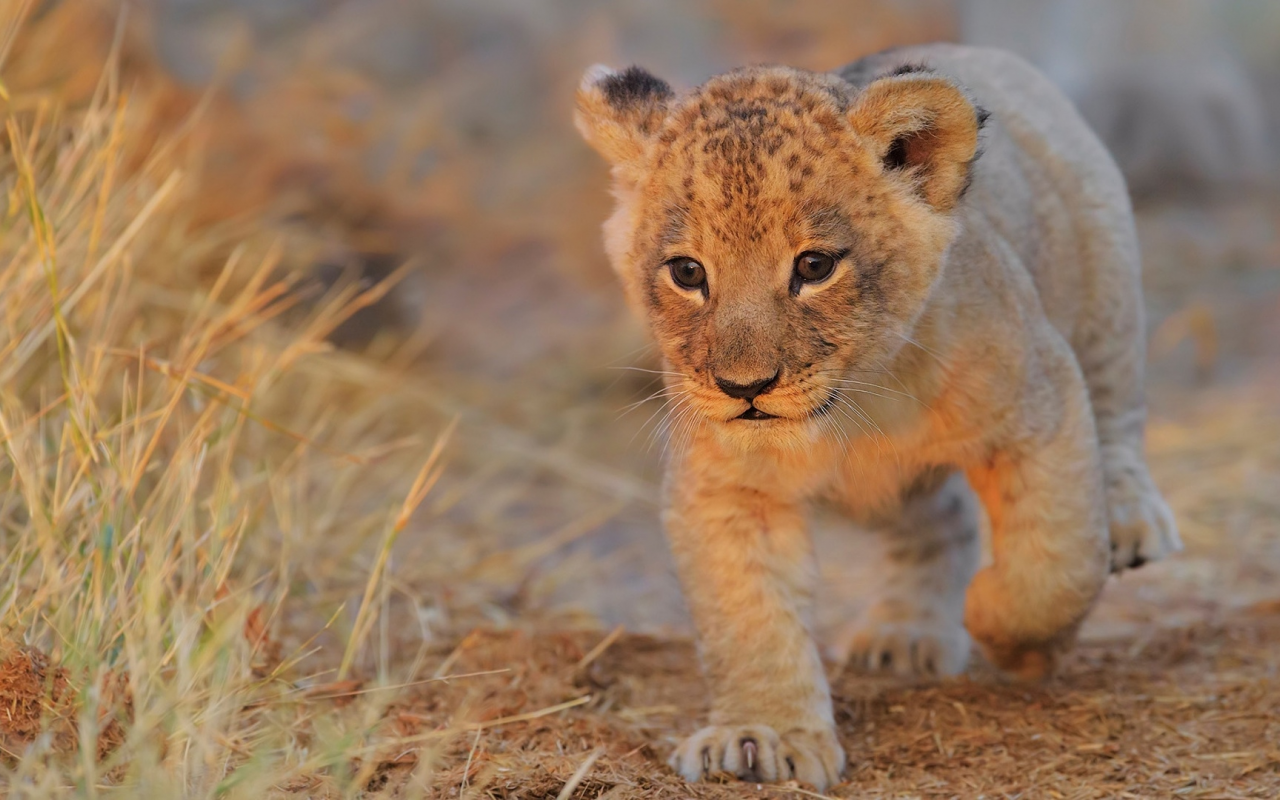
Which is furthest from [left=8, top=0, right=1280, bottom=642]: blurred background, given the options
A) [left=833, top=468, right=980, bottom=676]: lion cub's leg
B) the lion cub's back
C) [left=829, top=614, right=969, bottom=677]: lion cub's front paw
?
the lion cub's back

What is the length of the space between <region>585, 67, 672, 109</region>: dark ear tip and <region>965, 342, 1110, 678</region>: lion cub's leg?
1145 millimetres

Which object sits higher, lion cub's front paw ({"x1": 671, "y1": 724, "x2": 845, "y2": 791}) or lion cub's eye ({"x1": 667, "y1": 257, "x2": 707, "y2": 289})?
lion cub's eye ({"x1": 667, "y1": 257, "x2": 707, "y2": 289})

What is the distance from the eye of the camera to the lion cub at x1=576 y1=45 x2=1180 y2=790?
3076 mm

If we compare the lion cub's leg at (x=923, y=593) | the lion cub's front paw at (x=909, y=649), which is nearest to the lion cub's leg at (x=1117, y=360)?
the lion cub's leg at (x=923, y=593)

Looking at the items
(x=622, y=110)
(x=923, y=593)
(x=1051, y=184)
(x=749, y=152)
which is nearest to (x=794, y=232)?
(x=749, y=152)

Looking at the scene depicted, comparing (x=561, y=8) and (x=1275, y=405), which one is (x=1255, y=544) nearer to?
(x=1275, y=405)

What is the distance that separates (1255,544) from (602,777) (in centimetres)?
350

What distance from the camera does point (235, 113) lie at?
7383 millimetres

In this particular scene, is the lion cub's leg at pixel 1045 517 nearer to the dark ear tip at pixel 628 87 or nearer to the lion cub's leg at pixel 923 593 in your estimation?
the lion cub's leg at pixel 923 593

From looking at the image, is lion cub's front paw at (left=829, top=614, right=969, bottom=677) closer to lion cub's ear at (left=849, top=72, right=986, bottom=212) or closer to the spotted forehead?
lion cub's ear at (left=849, top=72, right=986, bottom=212)

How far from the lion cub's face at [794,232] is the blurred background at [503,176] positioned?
339cm

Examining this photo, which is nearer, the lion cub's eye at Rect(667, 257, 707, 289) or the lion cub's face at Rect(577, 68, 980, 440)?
the lion cub's face at Rect(577, 68, 980, 440)

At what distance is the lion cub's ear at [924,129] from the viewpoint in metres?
3.08

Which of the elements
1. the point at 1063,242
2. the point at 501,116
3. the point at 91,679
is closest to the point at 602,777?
the point at 91,679
